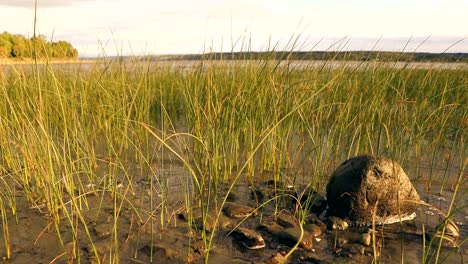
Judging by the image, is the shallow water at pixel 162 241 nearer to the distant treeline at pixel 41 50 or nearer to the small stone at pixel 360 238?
the small stone at pixel 360 238

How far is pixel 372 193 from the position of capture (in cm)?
241

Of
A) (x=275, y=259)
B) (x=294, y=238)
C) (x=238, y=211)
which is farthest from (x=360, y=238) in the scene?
(x=238, y=211)

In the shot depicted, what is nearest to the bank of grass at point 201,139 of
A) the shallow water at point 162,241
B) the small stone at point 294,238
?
the shallow water at point 162,241

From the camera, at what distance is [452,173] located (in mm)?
3373

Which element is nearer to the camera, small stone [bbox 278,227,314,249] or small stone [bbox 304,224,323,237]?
small stone [bbox 278,227,314,249]

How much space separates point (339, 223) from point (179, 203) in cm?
112

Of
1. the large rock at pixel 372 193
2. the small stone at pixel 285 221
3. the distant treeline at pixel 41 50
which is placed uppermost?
the distant treeline at pixel 41 50

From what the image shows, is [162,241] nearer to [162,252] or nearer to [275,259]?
[162,252]

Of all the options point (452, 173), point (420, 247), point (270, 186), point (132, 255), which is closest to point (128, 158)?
point (270, 186)

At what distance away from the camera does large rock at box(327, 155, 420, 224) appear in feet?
7.89

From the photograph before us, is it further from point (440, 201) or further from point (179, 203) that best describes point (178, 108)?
point (440, 201)

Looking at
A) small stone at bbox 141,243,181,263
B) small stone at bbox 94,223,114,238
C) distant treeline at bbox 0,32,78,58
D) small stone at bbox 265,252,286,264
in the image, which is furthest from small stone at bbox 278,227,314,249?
distant treeline at bbox 0,32,78,58

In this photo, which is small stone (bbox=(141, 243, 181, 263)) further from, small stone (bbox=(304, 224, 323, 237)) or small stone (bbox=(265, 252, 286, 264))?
small stone (bbox=(304, 224, 323, 237))

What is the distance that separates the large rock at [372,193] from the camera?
2404 mm
